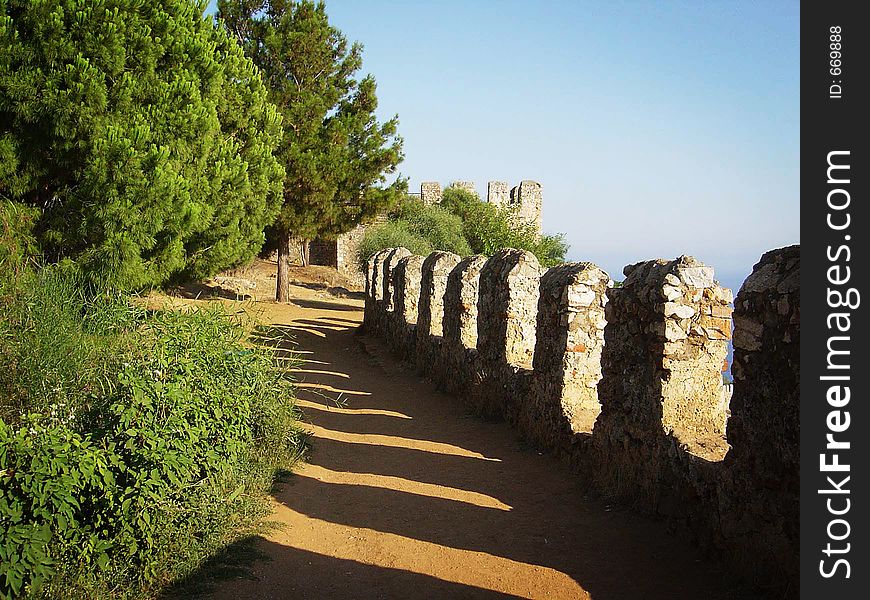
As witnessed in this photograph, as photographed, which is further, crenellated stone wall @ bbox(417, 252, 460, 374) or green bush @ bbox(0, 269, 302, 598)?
crenellated stone wall @ bbox(417, 252, 460, 374)

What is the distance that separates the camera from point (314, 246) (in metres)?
35.1

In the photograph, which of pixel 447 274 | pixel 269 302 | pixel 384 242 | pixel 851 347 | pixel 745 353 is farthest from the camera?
pixel 384 242

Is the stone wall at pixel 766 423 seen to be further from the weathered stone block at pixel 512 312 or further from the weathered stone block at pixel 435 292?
the weathered stone block at pixel 435 292

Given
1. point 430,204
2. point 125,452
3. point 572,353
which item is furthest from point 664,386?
point 430,204

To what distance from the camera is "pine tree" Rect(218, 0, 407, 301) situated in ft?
71.5

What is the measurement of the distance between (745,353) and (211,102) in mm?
10907

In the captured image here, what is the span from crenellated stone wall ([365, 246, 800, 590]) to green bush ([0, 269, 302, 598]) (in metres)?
2.87

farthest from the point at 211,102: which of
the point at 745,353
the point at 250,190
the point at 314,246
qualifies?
the point at 314,246

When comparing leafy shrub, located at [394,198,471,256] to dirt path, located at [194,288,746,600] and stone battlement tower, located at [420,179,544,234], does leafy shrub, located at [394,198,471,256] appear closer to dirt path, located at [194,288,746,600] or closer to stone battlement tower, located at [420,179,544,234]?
stone battlement tower, located at [420,179,544,234]

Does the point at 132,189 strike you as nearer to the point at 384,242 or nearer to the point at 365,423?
the point at 365,423

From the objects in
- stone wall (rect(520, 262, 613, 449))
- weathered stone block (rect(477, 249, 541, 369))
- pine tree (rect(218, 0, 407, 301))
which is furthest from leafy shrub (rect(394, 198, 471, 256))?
stone wall (rect(520, 262, 613, 449))

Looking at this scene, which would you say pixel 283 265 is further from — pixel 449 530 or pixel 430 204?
pixel 449 530

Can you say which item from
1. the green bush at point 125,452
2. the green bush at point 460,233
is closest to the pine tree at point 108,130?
the green bush at point 125,452

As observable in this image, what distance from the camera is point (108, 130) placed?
11.4 m
